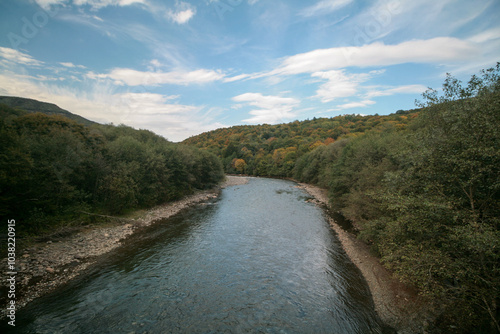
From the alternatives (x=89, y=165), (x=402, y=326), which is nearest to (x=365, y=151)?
(x=402, y=326)

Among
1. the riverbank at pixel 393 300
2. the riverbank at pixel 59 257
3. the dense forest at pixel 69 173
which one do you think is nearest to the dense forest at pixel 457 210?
the riverbank at pixel 393 300

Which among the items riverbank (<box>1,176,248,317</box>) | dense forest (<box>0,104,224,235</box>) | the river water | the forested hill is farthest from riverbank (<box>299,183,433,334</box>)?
the forested hill

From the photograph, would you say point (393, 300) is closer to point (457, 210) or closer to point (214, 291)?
point (457, 210)

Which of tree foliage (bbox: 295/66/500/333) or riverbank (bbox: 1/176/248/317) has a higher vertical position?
tree foliage (bbox: 295/66/500/333)

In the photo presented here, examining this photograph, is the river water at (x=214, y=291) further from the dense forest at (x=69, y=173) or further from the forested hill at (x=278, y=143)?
the forested hill at (x=278, y=143)

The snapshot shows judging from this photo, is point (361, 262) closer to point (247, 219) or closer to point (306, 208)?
point (247, 219)

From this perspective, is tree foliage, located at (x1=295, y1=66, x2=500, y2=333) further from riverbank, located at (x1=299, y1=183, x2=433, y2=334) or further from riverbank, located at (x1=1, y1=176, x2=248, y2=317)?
riverbank, located at (x1=1, y1=176, x2=248, y2=317)
